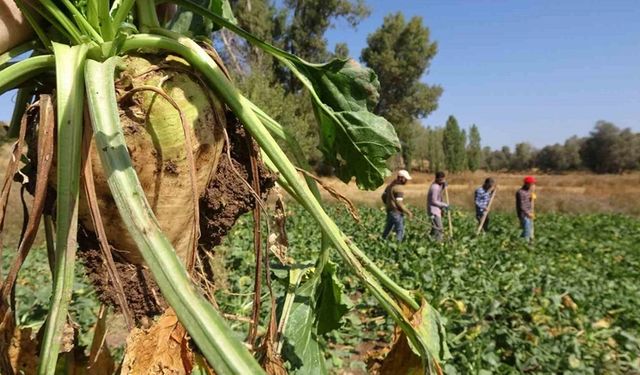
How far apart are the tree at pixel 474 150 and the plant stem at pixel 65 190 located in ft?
229

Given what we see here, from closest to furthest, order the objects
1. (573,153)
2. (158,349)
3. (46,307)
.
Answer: (158,349), (46,307), (573,153)

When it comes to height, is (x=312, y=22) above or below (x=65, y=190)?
above

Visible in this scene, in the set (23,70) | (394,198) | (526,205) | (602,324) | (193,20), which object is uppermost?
(193,20)

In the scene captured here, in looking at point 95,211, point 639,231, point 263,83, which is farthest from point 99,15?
point 263,83

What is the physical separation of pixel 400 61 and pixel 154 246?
4056cm

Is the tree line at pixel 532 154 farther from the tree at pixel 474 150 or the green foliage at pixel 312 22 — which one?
the green foliage at pixel 312 22

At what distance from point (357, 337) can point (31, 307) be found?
341 centimetres

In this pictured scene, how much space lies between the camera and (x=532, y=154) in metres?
73.0

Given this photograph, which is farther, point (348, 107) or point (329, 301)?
point (329, 301)

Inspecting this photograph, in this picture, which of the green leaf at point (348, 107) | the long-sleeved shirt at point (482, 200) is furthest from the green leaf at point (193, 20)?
the long-sleeved shirt at point (482, 200)

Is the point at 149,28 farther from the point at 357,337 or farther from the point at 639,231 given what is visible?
the point at 639,231

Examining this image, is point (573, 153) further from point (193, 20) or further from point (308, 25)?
point (193, 20)

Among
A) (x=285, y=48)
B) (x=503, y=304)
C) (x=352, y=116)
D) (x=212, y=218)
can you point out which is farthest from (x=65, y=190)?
(x=285, y=48)

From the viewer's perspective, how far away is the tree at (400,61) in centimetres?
3947
